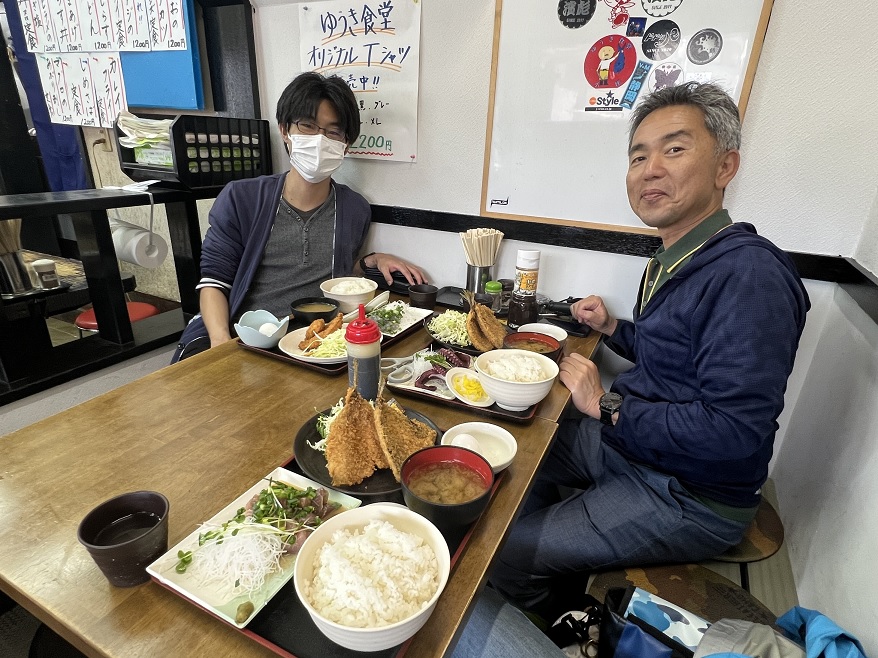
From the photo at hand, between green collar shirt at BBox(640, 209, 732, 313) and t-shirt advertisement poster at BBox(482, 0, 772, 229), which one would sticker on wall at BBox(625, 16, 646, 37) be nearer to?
t-shirt advertisement poster at BBox(482, 0, 772, 229)

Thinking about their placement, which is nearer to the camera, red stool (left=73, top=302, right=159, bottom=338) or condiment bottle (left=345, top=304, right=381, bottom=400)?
condiment bottle (left=345, top=304, right=381, bottom=400)

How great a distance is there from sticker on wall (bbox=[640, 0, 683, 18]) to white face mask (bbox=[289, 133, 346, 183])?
4.65 ft

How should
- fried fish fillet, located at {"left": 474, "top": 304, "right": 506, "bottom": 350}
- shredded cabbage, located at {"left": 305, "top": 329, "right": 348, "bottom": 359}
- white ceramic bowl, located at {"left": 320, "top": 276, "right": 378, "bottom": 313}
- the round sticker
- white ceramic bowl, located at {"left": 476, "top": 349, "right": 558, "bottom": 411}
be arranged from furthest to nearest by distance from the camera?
1. white ceramic bowl, located at {"left": 320, "top": 276, "right": 378, "bottom": 313}
2. the round sticker
3. fried fish fillet, located at {"left": 474, "top": 304, "right": 506, "bottom": 350}
4. shredded cabbage, located at {"left": 305, "top": 329, "right": 348, "bottom": 359}
5. white ceramic bowl, located at {"left": 476, "top": 349, "right": 558, "bottom": 411}

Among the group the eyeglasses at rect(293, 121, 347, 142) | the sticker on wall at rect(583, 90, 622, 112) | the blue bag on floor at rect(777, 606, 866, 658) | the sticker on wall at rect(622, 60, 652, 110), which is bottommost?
the blue bag on floor at rect(777, 606, 866, 658)

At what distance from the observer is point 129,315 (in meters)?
2.42

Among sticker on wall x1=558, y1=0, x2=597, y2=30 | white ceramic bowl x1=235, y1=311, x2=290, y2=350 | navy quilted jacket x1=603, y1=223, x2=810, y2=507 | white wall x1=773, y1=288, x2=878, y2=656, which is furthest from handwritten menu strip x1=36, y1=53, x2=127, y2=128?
white wall x1=773, y1=288, x2=878, y2=656

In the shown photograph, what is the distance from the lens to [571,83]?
2.04 metres

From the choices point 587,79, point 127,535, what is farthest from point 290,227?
point 127,535

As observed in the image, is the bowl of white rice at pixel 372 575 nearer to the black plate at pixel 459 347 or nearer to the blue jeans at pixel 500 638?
the blue jeans at pixel 500 638

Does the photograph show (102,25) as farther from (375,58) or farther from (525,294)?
(525,294)

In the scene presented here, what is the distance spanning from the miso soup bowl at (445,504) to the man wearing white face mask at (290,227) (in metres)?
1.43

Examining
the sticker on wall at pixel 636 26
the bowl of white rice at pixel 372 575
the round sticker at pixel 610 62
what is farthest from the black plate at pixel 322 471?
the sticker on wall at pixel 636 26

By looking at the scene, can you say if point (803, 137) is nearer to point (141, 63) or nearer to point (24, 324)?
point (24, 324)

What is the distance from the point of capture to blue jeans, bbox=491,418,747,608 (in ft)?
4.56
